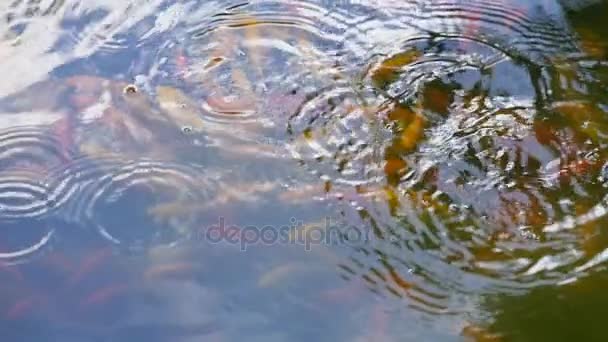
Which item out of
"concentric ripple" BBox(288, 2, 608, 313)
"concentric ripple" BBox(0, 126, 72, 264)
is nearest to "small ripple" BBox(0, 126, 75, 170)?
"concentric ripple" BBox(0, 126, 72, 264)

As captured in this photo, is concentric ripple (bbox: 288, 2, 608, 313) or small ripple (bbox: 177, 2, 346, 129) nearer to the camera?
concentric ripple (bbox: 288, 2, 608, 313)

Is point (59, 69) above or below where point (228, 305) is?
above

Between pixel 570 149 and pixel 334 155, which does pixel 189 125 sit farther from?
pixel 570 149

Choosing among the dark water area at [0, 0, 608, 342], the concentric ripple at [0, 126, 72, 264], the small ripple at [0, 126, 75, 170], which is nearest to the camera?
the dark water area at [0, 0, 608, 342]

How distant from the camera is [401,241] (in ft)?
5.67

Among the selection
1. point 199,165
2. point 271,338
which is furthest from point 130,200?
point 271,338

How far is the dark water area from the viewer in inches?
65.3

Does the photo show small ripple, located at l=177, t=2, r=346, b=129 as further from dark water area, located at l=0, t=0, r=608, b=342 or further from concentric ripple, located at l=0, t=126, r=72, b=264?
concentric ripple, located at l=0, t=126, r=72, b=264

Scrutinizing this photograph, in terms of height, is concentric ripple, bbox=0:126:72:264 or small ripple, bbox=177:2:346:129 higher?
small ripple, bbox=177:2:346:129

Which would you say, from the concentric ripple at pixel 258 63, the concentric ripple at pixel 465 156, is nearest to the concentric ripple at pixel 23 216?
the concentric ripple at pixel 258 63

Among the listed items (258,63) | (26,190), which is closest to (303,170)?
(258,63)

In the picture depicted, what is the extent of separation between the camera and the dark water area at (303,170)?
1659mm

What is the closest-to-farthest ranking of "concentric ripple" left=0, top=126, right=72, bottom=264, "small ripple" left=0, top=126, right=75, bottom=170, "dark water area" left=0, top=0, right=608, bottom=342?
1. "dark water area" left=0, top=0, right=608, bottom=342
2. "concentric ripple" left=0, top=126, right=72, bottom=264
3. "small ripple" left=0, top=126, right=75, bottom=170

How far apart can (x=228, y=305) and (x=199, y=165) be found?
374mm
